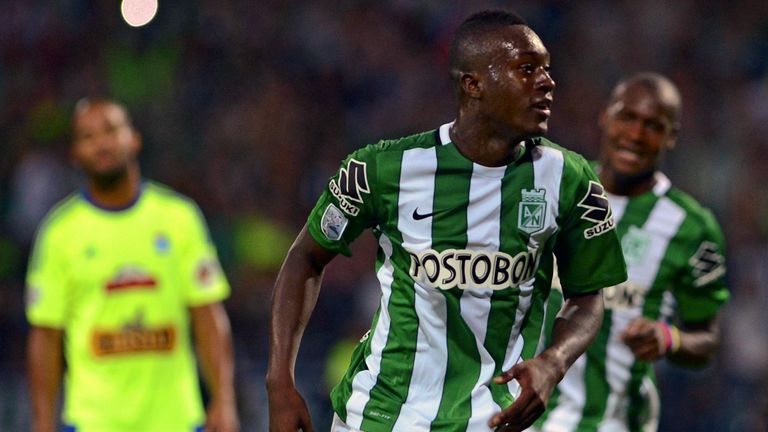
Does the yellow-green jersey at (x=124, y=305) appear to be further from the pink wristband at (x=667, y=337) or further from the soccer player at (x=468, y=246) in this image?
the soccer player at (x=468, y=246)

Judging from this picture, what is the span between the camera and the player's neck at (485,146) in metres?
4.13

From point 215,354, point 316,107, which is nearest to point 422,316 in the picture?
point 215,354

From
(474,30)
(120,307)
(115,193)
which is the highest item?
(474,30)

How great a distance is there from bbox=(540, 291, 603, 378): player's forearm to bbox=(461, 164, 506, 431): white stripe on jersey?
22 cm

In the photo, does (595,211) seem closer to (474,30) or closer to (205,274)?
(474,30)

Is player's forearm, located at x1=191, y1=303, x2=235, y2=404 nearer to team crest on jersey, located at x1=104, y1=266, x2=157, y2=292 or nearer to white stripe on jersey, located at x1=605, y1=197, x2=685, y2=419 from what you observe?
team crest on jersey, located at x1=104, y1=266, x2=157, y2=292

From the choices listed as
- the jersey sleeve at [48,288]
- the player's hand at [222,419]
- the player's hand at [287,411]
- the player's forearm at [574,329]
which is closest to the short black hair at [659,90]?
the player's forearm at [574,329]

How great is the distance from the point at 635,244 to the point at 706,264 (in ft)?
1.07

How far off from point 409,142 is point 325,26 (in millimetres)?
8356

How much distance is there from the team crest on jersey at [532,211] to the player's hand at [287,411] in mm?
855

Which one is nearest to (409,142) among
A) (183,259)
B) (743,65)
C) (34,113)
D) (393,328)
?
(393,328)

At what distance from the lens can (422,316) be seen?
4.10 meters

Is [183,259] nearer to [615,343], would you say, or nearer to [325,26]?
[615,343]

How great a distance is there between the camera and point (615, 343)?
18.6ft
